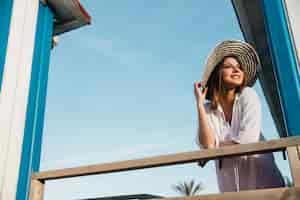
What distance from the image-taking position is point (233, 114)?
63.1 inches

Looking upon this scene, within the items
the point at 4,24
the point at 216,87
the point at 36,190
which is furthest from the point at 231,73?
the point at 4,24

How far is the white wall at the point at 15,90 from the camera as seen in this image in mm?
1852

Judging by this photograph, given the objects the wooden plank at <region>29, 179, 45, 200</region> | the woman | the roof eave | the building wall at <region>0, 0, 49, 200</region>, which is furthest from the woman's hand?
the roof eave

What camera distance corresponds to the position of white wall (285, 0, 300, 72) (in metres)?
1.60

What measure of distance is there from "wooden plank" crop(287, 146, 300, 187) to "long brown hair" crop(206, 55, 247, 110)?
18.8 inches

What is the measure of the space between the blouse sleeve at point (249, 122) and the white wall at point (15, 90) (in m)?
1.15

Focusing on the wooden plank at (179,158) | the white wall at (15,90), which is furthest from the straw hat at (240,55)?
the white wall at (15,90)

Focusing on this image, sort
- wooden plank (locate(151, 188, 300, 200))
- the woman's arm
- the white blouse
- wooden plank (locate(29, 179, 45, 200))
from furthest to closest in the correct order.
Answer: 1. wooden plank (locate(29, 179, 45, 200))
2. the woman's arm
3. the white blouse
4. wooden plank (locate(151, 188, 300, 200))

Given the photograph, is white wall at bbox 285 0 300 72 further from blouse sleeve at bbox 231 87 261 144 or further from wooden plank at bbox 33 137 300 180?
wooden plank at bbox 33 137 300 180

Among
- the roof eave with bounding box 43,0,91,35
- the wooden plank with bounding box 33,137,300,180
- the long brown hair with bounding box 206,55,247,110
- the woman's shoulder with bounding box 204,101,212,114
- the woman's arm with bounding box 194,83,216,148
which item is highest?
Answer: the roof eave with bounding box 43,0,91,35

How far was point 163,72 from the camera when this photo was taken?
137 inches

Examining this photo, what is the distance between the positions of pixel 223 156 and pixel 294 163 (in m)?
0.25

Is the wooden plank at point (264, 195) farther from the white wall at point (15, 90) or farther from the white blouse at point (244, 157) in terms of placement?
the white wall at point (15, 90)

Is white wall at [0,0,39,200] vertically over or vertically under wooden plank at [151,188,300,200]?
over
